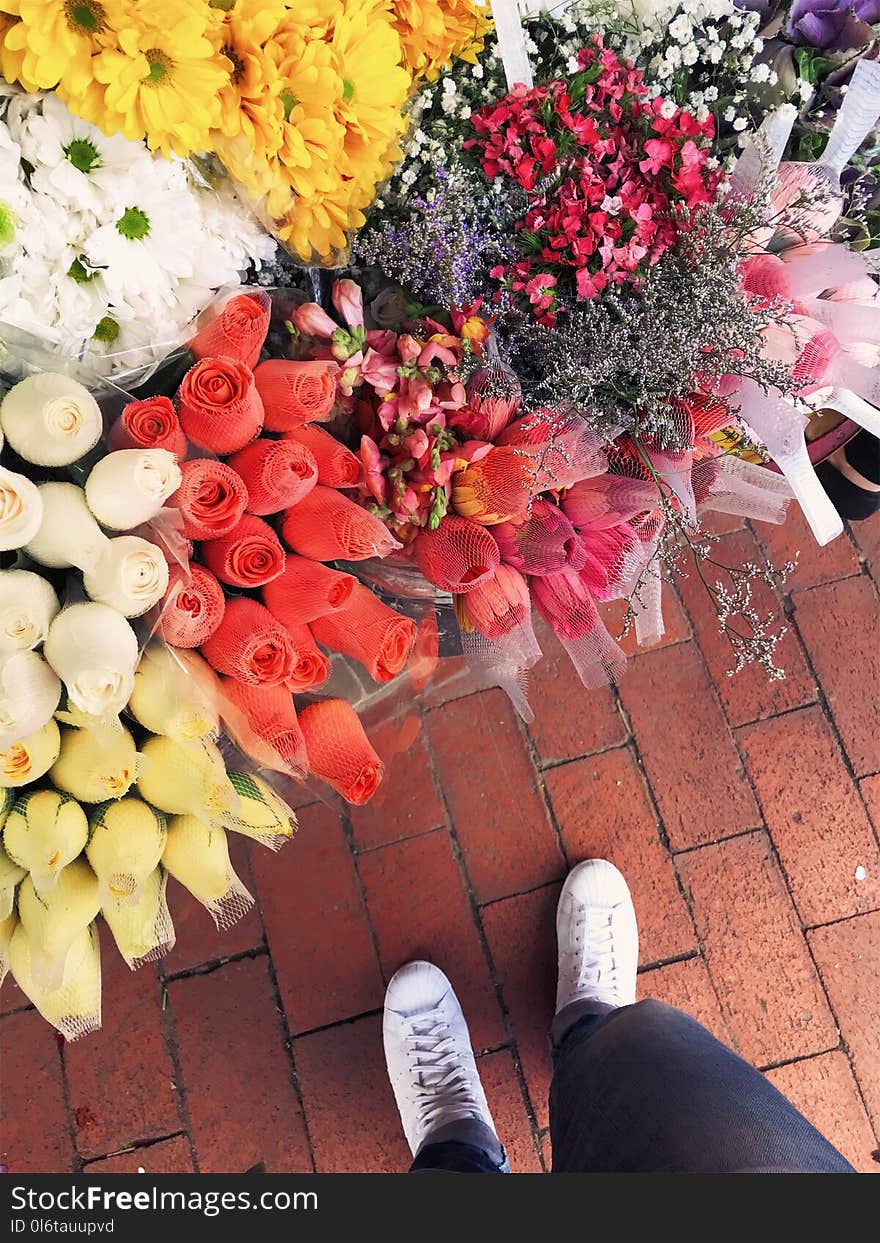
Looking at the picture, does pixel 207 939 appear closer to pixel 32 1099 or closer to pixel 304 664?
pixel 32 1099

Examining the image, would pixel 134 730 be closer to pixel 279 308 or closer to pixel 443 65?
pixel 279 308

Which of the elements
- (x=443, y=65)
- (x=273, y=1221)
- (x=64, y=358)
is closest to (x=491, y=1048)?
(x=273, y=1221)

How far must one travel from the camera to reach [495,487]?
0.85 metres

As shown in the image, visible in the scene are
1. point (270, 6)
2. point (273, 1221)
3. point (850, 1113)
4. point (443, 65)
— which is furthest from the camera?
point (850, 1113)

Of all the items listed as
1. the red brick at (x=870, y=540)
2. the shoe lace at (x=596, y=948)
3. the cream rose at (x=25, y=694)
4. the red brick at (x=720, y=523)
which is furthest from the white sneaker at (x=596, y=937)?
the cream rose at (x=25, y=694)

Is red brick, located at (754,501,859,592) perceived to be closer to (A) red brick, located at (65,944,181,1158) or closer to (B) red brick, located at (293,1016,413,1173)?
(B) red brick, located at (293,1016,413,1173)

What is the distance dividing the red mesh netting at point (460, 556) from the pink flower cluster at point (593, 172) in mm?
230

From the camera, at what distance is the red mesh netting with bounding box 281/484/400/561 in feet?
2.58

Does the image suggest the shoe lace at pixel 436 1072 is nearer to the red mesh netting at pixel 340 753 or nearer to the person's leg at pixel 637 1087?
the person's leg at pixel 637 1087

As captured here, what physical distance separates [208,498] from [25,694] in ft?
0.67

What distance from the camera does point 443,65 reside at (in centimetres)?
90

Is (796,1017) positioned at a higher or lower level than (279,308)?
lower

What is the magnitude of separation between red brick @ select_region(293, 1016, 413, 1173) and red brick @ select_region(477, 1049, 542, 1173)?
0.16 m

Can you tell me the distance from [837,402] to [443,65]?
0.54 metres
